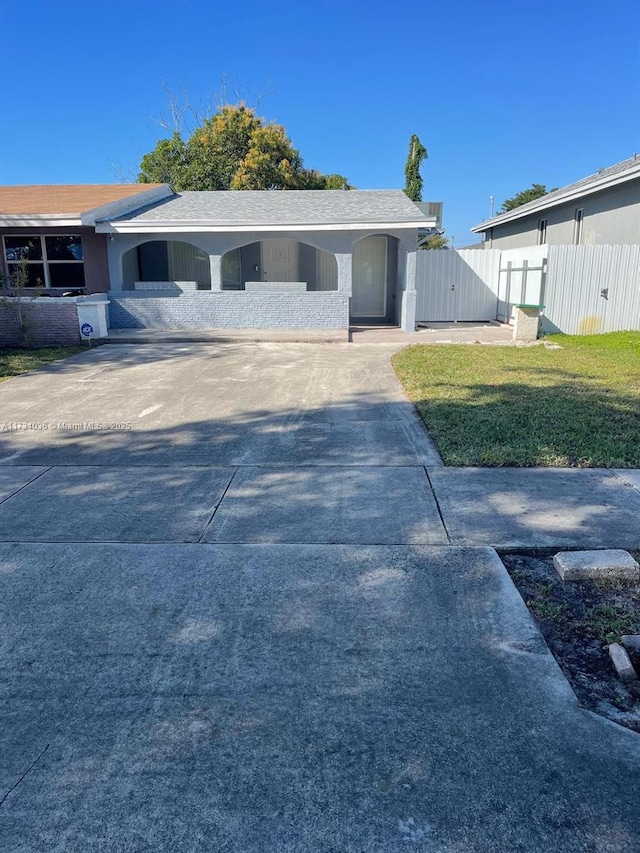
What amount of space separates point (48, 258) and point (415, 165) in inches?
875

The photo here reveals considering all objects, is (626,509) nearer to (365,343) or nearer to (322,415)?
(322,415)

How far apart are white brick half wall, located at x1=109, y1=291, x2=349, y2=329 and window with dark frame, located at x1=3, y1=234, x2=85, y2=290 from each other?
7.73ft

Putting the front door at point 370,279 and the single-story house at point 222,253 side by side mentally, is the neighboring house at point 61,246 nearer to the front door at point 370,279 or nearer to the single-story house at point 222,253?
the single-story house at point 222,253

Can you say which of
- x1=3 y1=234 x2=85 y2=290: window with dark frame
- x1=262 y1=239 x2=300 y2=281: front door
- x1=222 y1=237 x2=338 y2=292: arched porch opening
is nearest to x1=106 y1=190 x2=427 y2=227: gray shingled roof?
x1=262 y1=239 x2=300 y2=281: front door

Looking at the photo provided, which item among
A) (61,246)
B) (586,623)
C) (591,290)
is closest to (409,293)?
(591,290)

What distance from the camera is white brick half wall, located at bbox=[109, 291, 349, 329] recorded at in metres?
16.4

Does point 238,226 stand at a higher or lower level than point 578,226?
lower

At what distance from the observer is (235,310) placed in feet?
54.3

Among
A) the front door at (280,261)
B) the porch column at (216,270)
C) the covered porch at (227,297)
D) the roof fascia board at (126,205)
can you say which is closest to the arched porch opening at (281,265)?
the front door at (280,261)

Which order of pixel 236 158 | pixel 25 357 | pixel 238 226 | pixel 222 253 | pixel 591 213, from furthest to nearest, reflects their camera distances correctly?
pixel 236 158
pixel 591 213
pixel 222 253
pixel 238 226
pixel 25 357

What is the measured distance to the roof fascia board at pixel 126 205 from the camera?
16188 mm

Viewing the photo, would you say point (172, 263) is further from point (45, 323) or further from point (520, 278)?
point (520, 278)

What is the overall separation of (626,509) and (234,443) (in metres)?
3.79

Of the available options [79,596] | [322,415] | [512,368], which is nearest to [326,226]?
[512,368]
